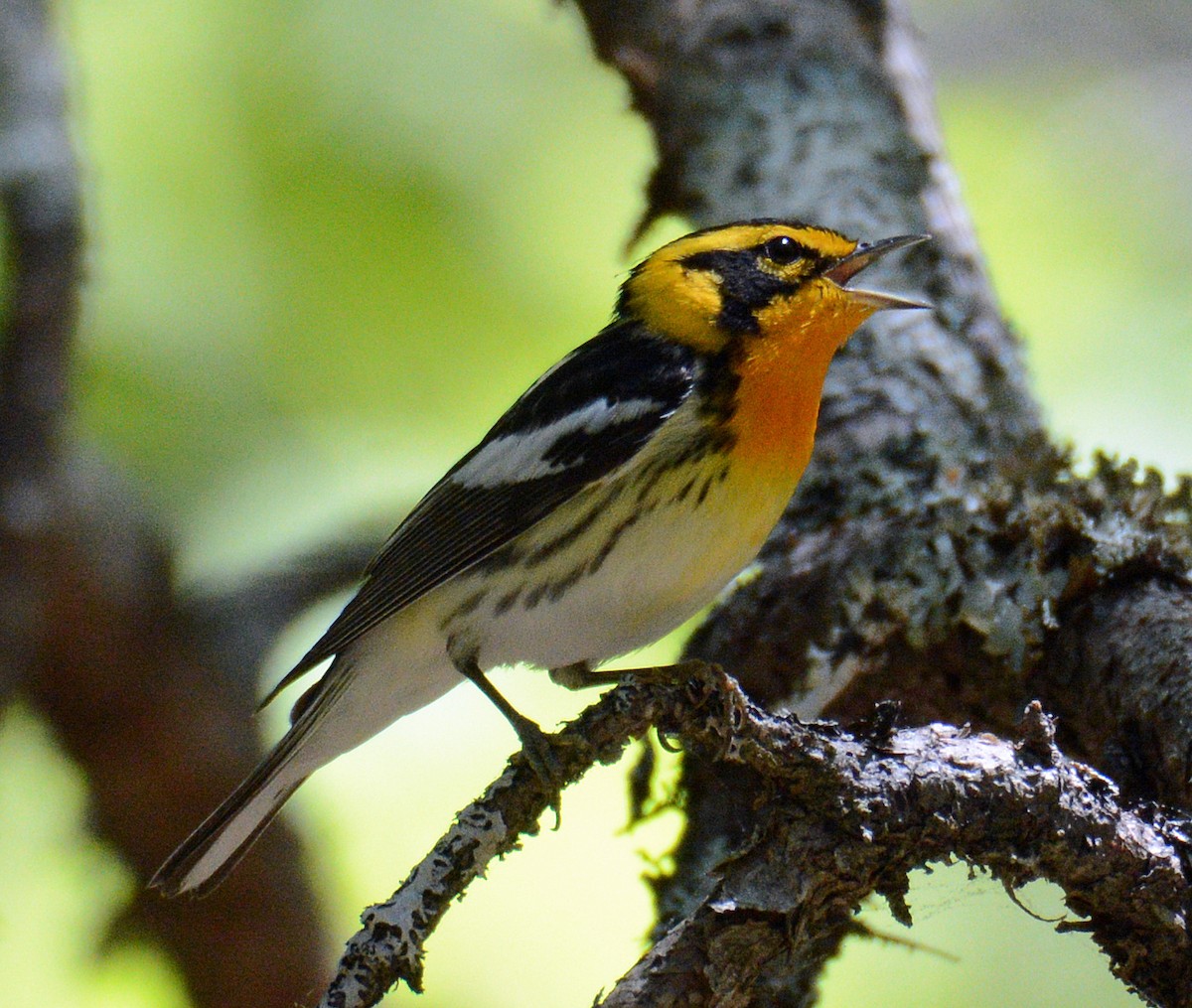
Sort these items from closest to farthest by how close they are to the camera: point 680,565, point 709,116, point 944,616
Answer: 1. point 680,565
2. point 944,616
3. point 709,116

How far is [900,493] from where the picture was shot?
11.1 feet

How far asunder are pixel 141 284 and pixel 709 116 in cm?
191

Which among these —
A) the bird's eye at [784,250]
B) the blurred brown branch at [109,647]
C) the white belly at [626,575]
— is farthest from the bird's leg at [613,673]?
the bird's eye at [784,250]

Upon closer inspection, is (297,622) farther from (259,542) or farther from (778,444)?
(778,444)

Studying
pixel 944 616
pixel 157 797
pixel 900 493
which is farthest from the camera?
pixel 157 797

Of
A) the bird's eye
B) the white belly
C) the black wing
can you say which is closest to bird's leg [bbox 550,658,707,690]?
the white belly

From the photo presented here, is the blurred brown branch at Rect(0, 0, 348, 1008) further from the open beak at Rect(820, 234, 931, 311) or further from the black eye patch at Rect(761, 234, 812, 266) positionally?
the open beak at Rect(820, 234, 931, 311)

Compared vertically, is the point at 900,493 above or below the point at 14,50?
above

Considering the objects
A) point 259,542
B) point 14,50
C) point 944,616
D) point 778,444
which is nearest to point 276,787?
point 259,542

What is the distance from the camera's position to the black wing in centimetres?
296

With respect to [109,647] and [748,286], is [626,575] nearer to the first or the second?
[748,286]

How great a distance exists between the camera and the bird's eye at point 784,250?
332cm

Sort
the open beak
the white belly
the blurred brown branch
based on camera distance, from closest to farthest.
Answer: the white belly
the open beak
the blurred brown branch

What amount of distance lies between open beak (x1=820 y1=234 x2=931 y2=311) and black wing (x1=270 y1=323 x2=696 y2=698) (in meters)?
0.45
